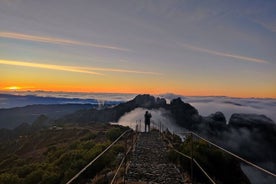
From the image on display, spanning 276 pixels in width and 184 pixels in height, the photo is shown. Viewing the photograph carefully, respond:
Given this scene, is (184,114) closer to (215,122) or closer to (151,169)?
(215,122)

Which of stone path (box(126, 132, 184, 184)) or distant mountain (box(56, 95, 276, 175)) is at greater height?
stone path (box(126, 132, 184, 184))

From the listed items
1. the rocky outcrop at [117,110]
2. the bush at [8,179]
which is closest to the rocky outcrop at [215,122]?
the rocky outcrop at [117,110]

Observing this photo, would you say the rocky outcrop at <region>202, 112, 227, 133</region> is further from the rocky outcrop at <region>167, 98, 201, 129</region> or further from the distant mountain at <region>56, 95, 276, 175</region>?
the rocky outcrop at <region>167, 98, 201, 129</region>

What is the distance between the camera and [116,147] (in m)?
18.9

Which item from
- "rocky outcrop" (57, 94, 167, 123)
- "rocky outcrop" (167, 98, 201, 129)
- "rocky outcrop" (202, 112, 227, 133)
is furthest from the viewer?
"rocky outcrop" (167, 98, 201, 129)

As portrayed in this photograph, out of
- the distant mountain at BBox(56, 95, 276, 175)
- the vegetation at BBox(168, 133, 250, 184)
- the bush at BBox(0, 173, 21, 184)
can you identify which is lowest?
the distant mountain at BBox(56, 95, 276, 175)

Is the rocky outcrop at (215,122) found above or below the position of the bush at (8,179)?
below

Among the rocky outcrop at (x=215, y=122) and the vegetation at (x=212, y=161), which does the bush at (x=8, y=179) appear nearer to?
the vegetation at (x=212, y=161)

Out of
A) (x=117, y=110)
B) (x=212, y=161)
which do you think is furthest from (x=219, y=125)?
(x=212, y=161)

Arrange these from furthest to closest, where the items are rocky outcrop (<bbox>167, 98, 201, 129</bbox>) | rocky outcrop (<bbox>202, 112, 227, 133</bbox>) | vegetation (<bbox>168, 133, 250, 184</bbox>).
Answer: rocky outcrop (<bbox>167, 98, 201, 129</bbox>) → rocky outcrop (<bbox>202, 112, 227, 133</bbox>) → vegetation (<bbox>168, 133, 250, 184</bbox>)

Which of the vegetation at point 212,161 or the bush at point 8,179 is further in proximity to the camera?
the bush at point 8,179

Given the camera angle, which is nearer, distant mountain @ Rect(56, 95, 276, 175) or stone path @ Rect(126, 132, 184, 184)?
stone path @ Rect(126, 132, 184, 184)

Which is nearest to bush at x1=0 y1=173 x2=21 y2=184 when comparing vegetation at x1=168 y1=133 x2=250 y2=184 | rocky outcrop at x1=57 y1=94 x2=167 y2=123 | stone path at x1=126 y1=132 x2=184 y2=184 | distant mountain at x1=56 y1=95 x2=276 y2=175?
stone path at x1=126 y1=132 x2=184 y2=184

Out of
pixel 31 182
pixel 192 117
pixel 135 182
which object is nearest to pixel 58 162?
pixel 31 182
